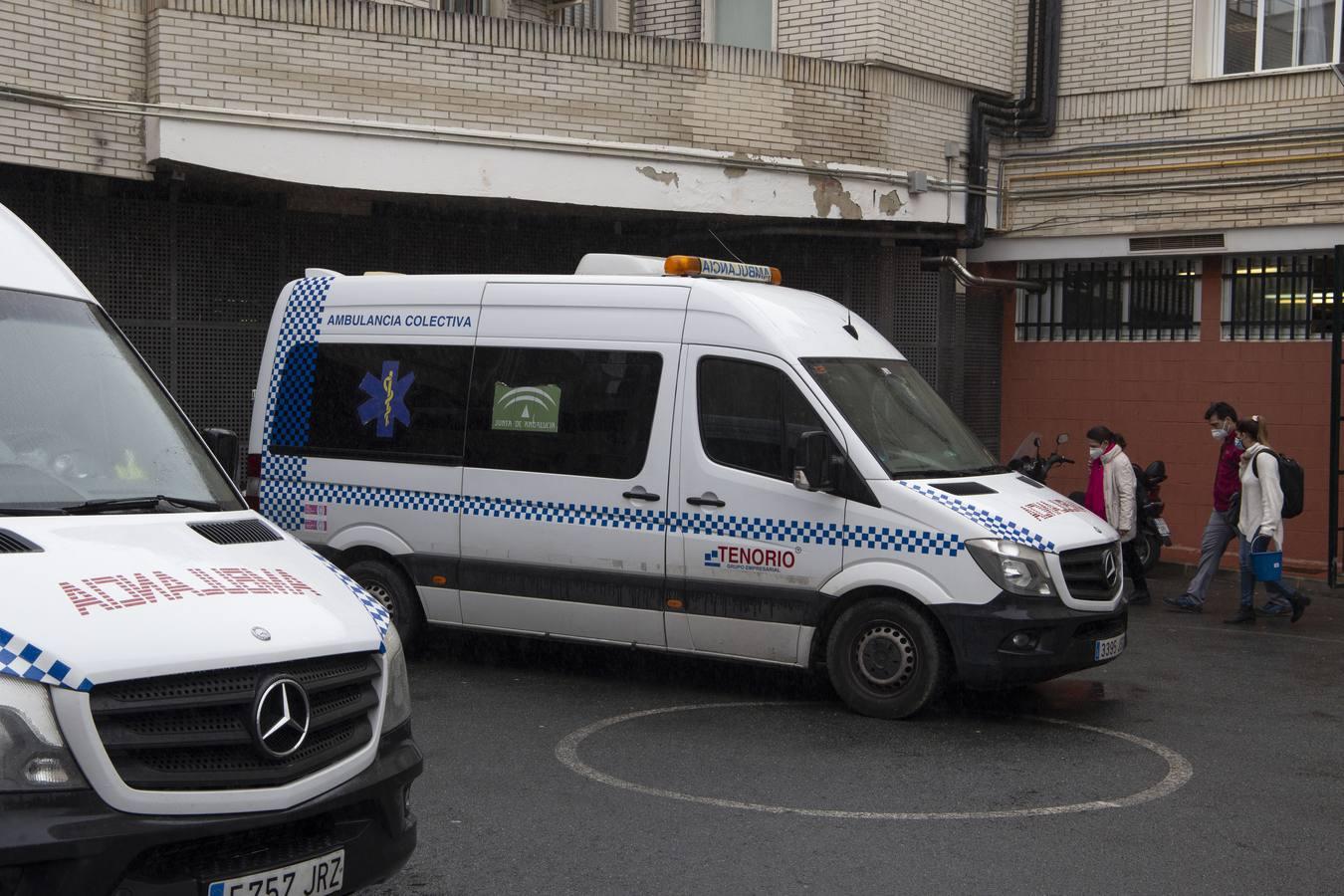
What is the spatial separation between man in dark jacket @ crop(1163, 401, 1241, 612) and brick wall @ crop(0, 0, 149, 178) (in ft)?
28.0

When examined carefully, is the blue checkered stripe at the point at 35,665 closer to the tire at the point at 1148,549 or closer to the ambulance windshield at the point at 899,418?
the ambulance windshield at the point at 899,418

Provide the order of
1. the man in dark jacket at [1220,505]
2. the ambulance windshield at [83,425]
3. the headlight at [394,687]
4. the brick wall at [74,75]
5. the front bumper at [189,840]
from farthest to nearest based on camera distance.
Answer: the man in dark jacket at [1220,505] < the brick wall at [74,75] < the ambulance windshield at [83,425] < the headlight at [394,687] < the front bumper at [189,840]

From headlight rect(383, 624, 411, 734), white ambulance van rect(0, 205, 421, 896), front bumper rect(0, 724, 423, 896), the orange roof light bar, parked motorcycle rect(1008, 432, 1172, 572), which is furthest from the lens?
parked motorcycle rect(1008, 432, 1172, 572)

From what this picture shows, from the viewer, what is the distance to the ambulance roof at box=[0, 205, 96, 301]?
16.4 feet

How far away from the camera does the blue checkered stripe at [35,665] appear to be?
11.5 feet

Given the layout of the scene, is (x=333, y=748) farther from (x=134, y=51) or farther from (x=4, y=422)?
(x=134, y=51)

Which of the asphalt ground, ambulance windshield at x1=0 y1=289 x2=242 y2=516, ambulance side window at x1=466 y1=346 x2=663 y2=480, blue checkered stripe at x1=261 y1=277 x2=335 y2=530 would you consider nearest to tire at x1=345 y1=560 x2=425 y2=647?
the asphalt ground

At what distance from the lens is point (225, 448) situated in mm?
5598

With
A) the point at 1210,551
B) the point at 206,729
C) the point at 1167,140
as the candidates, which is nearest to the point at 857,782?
the point at 206,729

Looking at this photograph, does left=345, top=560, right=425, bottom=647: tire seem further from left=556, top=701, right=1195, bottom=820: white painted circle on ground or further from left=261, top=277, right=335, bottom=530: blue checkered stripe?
left=556, top=701, right=1195, bottom=820: white painted circle on ground

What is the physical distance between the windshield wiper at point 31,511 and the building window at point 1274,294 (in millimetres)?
12443

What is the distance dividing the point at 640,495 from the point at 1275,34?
984 cm

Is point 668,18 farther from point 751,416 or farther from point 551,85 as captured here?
point 751,416

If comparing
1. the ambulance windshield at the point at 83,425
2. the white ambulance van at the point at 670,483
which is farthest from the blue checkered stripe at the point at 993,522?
the ambulance windshield at the point at 83,425
